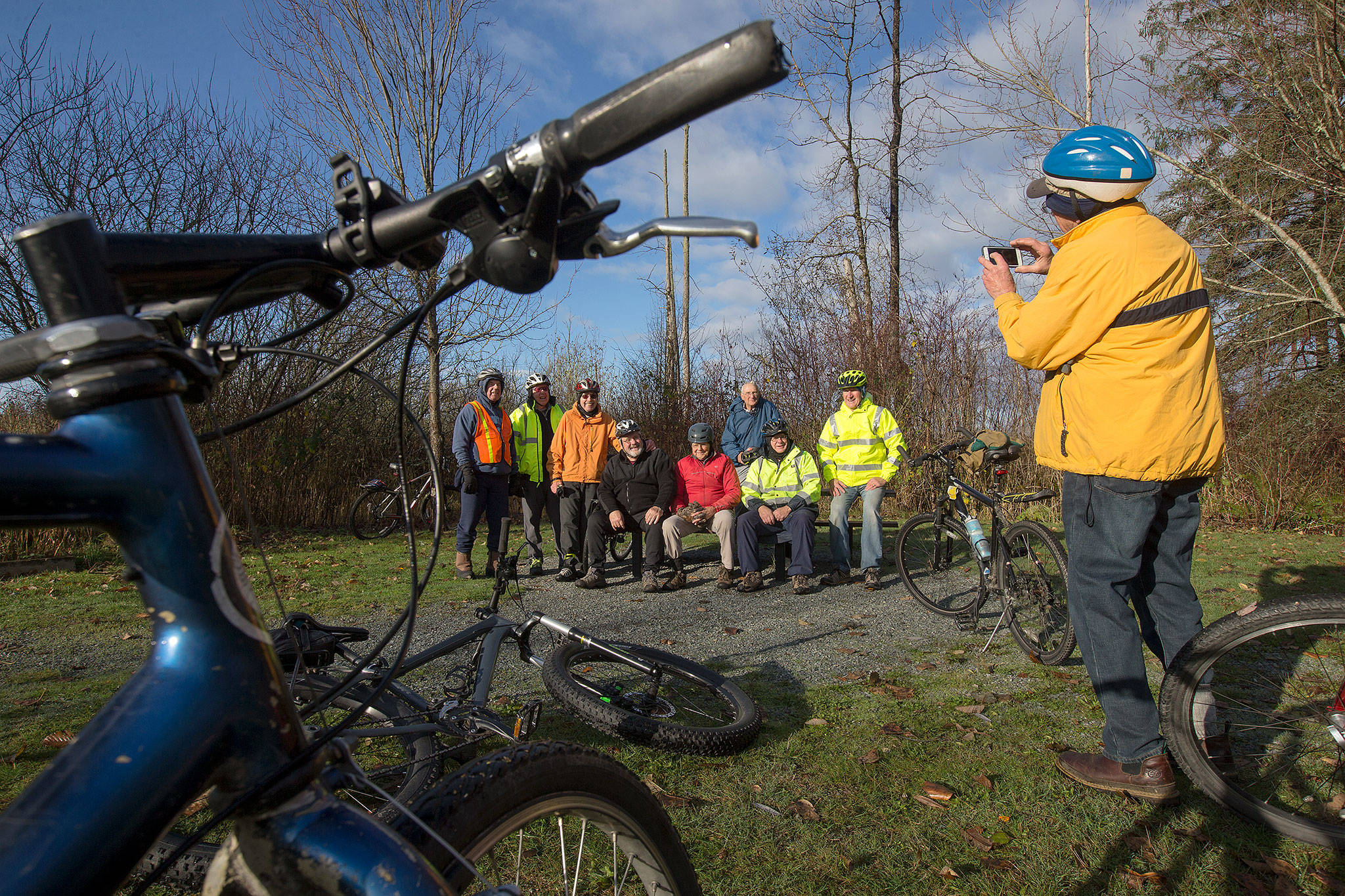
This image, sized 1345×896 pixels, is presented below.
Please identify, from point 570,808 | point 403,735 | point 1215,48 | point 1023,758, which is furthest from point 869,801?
point 1215,48

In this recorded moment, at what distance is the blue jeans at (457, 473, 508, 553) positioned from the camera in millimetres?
7762

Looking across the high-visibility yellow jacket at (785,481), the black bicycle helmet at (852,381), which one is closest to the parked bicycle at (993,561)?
the high-visibility yellow jacket at (785,481)

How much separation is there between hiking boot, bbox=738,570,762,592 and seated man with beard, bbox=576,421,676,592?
1.01 meters

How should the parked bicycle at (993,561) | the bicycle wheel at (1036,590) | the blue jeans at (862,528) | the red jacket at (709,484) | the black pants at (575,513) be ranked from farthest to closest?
the black pants at (575,513) < the red jacket at (709,484) < the blue jeans at (862,528) < the parked bicycle at (993,561) < the bicycle wheel at (1036,590)

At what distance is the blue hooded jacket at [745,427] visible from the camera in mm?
8984

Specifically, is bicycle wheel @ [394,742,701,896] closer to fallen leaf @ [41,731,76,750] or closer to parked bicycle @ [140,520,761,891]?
parked bicycle @ [140,520,761,891]

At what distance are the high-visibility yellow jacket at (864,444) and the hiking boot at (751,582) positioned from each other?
4.51 feet

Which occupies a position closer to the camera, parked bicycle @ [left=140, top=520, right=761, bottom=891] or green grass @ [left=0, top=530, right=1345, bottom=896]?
green grass @ [left=0, top=530, right=1345, bottom=896]

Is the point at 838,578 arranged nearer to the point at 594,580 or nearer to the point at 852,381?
the point at 852,381

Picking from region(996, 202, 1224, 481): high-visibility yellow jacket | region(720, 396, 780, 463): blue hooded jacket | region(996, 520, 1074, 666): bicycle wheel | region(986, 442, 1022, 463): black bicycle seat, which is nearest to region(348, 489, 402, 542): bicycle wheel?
region(720, 396, 780, 463): blue hooded jacket

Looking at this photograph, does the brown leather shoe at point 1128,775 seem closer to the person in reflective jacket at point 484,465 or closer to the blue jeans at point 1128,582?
the blue jeans at point 1128,582

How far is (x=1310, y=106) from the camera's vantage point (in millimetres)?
8023

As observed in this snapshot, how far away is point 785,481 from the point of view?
767cm

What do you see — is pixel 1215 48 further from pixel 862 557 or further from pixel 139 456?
pixel 139 456
